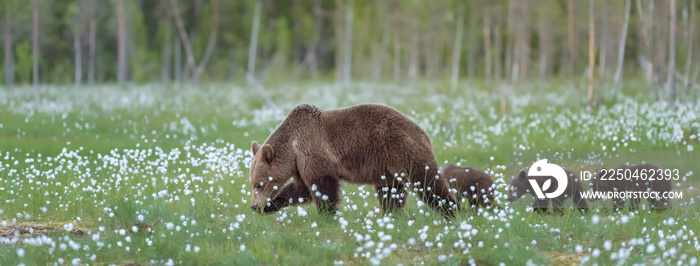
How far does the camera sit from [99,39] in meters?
52.8

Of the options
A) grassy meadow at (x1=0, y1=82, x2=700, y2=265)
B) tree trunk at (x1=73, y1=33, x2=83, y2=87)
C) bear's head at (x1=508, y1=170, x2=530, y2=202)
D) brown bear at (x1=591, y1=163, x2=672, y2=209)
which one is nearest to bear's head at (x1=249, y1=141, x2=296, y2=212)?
grassy meadow at (x1=0, y1=82, x2=700, y2=265)

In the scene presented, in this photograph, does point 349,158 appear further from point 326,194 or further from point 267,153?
point 267,153

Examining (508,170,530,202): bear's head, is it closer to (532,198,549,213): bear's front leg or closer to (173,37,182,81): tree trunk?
(532,198,549,213): bear's front leg

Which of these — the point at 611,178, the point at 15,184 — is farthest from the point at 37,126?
the point at 611,178

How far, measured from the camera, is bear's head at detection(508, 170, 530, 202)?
9555mm

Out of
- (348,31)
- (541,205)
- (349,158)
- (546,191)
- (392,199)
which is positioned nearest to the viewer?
(349,158)

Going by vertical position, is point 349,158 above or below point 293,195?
above

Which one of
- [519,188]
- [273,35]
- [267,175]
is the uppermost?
[273,35]

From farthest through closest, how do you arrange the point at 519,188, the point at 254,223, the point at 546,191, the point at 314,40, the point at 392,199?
the point at 314,40 → the point at 519,188 → the point at 546,191 → the point at 392,199 → the point at 254,223

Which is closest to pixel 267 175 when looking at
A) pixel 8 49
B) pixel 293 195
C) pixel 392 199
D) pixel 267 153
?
pixel 267 153

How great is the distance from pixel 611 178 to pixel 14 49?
40.0 m

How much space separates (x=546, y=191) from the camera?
9.51 metres

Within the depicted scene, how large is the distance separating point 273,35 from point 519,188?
178 ft

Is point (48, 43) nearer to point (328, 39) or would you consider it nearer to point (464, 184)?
point (328, 39)
